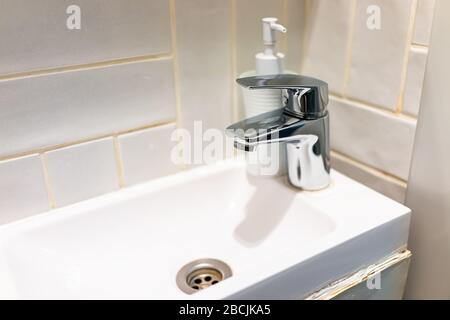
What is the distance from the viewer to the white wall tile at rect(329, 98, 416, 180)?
0.58 meters

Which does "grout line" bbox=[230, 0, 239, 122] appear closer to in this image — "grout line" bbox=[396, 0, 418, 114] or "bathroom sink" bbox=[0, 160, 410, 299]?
"bathroom sink" bbox=[0, 160, 410, 299]

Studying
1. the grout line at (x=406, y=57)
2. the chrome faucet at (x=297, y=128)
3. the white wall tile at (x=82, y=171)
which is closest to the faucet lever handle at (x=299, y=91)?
the chrome faucet at (x=297, y=128)

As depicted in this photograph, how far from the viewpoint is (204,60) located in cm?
60

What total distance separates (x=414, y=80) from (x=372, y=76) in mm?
60

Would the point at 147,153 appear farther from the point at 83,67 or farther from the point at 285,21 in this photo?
the point at 285,21

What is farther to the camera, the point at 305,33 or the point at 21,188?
the point at 305,33

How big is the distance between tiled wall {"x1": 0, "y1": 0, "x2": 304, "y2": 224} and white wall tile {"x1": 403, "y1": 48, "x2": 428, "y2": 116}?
19 cm

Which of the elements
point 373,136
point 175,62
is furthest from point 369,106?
point 175,62

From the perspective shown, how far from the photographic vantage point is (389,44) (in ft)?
1.83

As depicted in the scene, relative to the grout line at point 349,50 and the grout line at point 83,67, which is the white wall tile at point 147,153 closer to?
the grout line at point 83,67

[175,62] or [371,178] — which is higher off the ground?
[175,62]

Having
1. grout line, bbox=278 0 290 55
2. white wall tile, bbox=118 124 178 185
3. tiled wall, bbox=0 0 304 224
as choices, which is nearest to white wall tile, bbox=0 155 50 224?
tiled wall, bbox=0 0 304 224

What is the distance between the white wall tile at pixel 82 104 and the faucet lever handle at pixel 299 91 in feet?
0.42
